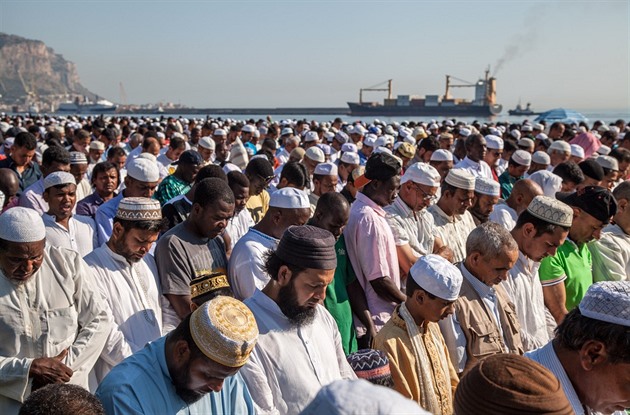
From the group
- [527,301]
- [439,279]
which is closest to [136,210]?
[439,279]

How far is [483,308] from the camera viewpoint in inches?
139

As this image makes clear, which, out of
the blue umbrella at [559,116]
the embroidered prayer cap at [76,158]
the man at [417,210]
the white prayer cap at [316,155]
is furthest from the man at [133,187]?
the blue umbrella at [559,116]

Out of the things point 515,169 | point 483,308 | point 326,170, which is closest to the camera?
point 483,308

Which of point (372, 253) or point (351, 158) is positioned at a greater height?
point (351, 158)

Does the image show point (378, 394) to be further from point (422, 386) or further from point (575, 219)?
point (575, 219)

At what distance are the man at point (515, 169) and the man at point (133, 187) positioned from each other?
4753 mm

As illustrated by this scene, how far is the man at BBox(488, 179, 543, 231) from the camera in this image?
560 cm

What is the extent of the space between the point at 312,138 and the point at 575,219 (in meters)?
8.10

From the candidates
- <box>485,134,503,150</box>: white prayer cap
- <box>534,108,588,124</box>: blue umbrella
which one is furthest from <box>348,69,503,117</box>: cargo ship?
<box>485,134,503,150</box>: white prayer cap

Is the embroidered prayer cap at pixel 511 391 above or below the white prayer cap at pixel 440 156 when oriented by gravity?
above

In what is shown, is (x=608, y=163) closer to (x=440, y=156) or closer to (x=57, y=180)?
(x=440, y=156)

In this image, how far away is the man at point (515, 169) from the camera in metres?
8.03

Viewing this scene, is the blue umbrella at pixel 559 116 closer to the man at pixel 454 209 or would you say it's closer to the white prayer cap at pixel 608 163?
the white prayer cap at pixel 608 163

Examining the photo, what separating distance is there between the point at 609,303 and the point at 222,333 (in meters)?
1.43
